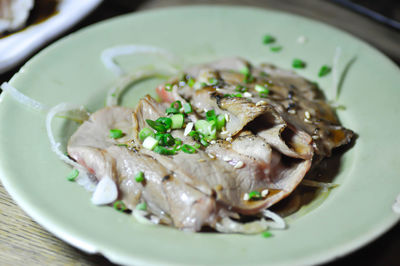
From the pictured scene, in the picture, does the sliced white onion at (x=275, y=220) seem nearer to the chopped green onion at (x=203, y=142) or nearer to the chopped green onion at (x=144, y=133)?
the chopped green onion at (x=203, y=142)

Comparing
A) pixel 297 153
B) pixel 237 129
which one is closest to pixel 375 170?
pixel 297 153

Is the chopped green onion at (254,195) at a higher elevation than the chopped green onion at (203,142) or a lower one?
lower

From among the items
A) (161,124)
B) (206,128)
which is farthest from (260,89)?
(161,124)

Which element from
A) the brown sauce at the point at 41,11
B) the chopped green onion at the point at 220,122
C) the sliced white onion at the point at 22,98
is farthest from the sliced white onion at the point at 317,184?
the brown sauce at the point at 41,11

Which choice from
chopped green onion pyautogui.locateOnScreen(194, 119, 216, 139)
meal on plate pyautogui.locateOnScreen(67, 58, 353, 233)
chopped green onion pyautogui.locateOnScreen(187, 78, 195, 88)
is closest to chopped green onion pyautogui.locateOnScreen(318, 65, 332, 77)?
meal on plate pyautogui.locateOnScreen(67, 58, 353, 233)

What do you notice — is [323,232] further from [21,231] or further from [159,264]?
[21,231]

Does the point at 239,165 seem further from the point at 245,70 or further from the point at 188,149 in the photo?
the point at 245,70

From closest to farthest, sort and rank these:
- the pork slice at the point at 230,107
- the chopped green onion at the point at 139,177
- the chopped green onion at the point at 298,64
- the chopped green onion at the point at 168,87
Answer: the chopped green onion at the point at 139,177 → the pork slice at the point at 230,107 → the chopped green onion at the point at 168,87 → the chopped green onion at the point at 298,64
